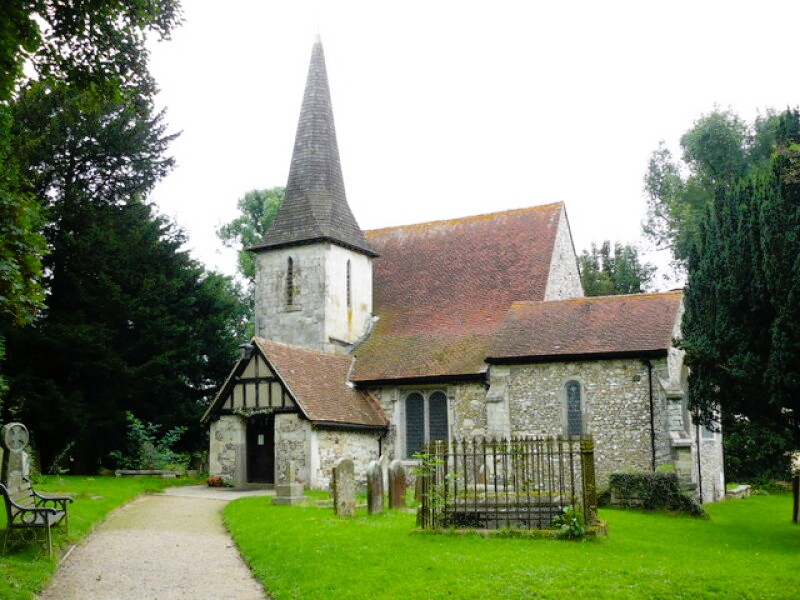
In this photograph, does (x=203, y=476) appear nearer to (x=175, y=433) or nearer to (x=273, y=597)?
(x=175, y=433)

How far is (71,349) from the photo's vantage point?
26.6 m

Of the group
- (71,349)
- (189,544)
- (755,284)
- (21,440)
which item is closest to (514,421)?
(755,284)

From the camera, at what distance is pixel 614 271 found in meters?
43.9

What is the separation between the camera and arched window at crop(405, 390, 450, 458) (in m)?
24.7

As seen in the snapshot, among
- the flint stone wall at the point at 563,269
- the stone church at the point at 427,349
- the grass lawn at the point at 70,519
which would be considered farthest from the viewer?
the flint stone wall at the point at 563,269

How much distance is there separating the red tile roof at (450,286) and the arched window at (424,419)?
3.35 ft

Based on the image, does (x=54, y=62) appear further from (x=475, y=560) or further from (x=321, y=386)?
(x=321, y=386)

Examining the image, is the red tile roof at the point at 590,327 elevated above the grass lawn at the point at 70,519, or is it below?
above

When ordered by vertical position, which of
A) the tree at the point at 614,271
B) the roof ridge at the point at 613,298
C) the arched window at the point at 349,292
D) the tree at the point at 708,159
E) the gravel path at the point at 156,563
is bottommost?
the gravel path at the point at 156,563

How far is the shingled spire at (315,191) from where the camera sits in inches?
1111

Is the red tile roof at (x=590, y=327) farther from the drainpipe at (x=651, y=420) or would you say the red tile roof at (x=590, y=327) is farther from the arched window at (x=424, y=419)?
the arched window at (x=424, y=419)

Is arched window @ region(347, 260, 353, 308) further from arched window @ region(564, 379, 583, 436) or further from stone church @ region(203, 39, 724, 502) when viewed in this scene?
arched window @ region(564, 379, 583, 436)

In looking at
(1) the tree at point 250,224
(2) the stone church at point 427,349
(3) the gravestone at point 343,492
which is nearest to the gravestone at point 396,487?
(3) the gravestone at point 343,492

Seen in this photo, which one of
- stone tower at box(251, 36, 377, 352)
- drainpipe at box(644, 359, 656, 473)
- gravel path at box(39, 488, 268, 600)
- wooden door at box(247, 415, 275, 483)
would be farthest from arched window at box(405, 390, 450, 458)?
gravel path at box(39, 488, 268, 600)
